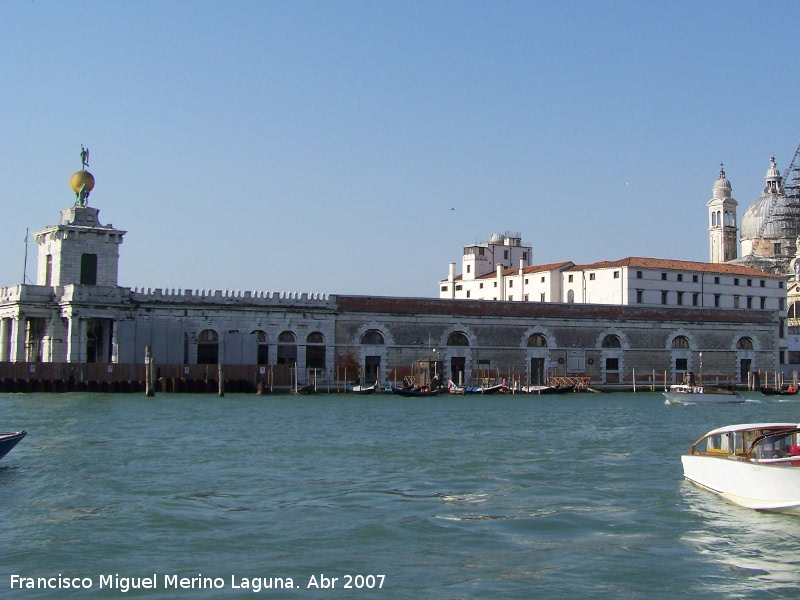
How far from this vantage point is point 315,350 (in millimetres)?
46406

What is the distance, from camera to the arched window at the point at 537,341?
50.7m

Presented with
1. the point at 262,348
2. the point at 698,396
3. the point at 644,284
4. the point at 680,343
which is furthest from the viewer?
the point at 644,284

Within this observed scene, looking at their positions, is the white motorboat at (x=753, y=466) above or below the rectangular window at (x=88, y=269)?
below

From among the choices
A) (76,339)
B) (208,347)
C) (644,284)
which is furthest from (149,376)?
(644,284)

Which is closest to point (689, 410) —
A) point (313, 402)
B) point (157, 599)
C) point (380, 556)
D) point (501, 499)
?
point (313, 402)

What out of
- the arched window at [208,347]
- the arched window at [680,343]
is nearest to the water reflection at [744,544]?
the arched window at [208,347]

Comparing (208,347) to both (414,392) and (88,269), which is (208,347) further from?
(414,392)

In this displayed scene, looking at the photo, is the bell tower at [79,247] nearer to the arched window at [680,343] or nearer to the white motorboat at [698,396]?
the white motorboat at [698,396]

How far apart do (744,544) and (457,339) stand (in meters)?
36.3

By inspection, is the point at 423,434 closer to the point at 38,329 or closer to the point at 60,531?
the point at 60,531

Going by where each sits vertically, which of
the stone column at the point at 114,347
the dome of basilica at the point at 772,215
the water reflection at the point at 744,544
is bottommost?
the water reflection at the point at 744,544

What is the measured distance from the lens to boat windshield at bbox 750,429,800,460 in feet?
49.5

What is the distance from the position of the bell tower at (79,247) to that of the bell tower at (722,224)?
49.4m

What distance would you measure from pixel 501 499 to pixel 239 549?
5007mm
